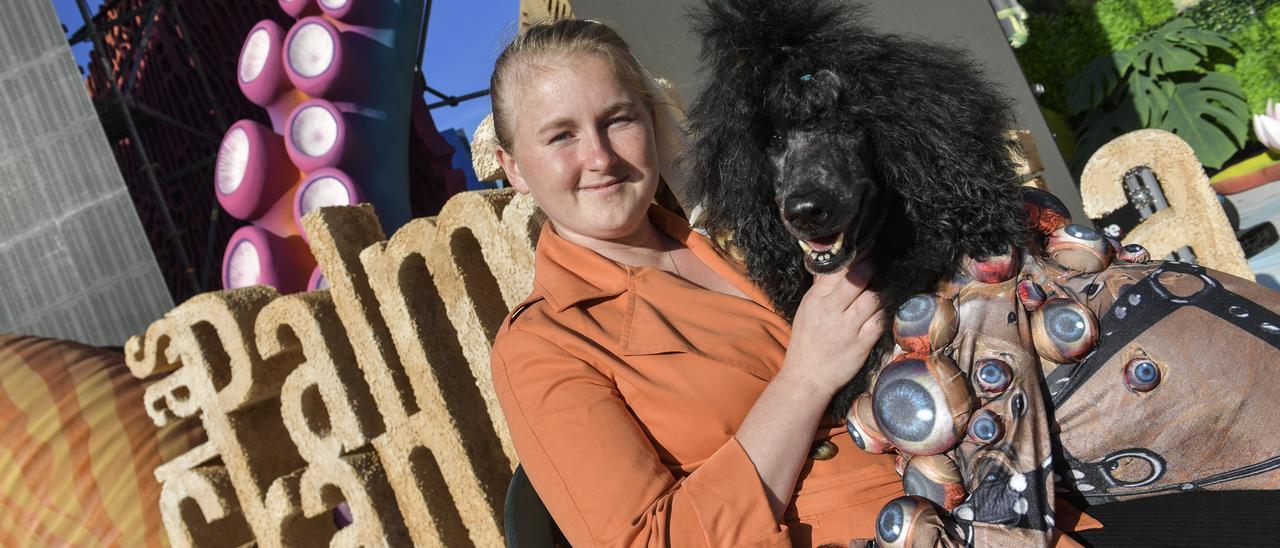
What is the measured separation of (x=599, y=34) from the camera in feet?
3.72

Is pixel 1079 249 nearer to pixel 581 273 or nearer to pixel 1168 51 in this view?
pixel 581 273

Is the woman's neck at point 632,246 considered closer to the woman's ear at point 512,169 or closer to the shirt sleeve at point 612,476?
the woman's ear at point 512,169

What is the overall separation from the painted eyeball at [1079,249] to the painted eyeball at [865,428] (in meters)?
0.25

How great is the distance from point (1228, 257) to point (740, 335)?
1.81 metres

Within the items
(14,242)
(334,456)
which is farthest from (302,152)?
(334,456)

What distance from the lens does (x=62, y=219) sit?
3447 mm

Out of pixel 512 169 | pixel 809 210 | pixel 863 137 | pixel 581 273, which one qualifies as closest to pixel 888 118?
pixel 863 137

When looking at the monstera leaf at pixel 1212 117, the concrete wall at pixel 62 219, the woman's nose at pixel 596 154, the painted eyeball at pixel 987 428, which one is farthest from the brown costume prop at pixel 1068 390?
the monstera leaf at pixel 1212 117

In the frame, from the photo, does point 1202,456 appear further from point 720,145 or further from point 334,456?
point 334,456

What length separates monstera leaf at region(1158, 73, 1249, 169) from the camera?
4.80 meters

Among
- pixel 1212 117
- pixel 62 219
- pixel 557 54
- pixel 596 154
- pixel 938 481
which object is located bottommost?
pixel 1212 117

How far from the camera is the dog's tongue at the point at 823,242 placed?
874mm

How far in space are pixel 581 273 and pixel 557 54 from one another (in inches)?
11.1

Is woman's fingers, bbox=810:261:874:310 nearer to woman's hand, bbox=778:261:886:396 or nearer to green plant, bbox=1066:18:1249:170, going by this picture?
woman's hand, bbox=778:261:886:396
